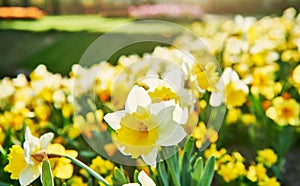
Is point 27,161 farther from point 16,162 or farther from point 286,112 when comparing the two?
point 286,112

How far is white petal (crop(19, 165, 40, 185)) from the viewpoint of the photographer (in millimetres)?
1463

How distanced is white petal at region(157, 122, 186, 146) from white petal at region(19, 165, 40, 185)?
354 millimetres

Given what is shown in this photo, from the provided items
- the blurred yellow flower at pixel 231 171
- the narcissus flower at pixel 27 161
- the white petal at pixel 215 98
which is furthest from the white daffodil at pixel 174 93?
the blurred yellow flower at pixel 231 171

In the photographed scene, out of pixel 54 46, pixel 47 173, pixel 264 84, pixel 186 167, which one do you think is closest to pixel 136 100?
pixel 47 173

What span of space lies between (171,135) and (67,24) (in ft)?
38.9

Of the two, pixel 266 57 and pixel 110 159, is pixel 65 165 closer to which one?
pixel 110 159

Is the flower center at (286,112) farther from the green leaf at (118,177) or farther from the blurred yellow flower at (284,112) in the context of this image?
the green leaf at (118,177)

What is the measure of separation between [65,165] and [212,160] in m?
0.43

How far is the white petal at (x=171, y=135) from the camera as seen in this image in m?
1.36

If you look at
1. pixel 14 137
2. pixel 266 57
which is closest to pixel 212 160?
pixel 14 137

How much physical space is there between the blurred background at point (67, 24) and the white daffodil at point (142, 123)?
174 inches

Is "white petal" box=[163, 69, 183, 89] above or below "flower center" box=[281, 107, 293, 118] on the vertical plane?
above

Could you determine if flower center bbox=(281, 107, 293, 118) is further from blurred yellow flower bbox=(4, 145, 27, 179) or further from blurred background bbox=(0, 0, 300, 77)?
blurred background bbox=(0, 0, 300, 77)

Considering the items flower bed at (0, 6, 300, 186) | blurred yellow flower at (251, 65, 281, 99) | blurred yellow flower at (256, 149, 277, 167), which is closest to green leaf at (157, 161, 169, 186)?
flower bed at (0, 6, 300, 186)
